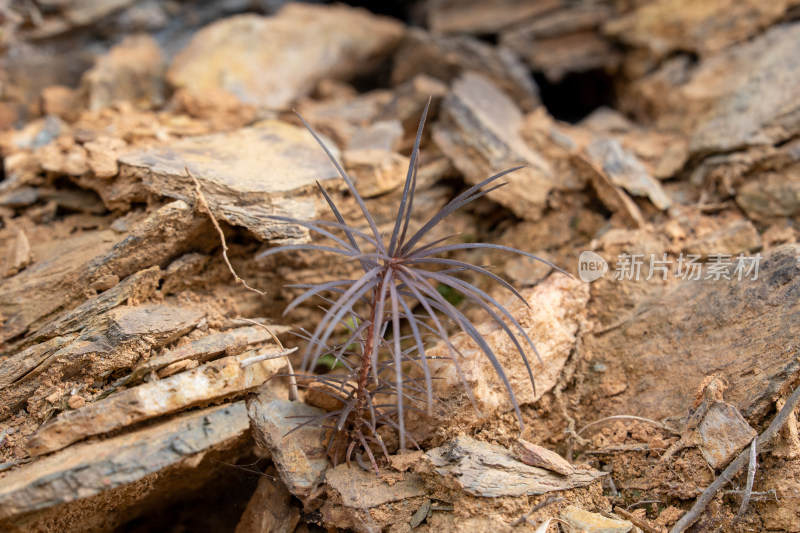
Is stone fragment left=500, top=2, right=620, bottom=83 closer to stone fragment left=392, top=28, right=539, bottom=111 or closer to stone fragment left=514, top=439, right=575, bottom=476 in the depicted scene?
stone fragment left=392, top=28, right=539, bottom=111

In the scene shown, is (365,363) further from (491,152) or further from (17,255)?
(17,255)

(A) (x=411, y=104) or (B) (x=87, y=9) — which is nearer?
(A) (x=411, y=104)

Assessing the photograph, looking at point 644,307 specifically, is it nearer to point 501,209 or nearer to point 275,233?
point 501,209

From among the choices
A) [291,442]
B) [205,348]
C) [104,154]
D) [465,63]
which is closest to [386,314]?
[291,442]

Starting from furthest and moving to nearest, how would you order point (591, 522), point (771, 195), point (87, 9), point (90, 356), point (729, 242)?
point (87, 9), point (771, 195), point (729, 242), point (90, 356), point (591, 522)

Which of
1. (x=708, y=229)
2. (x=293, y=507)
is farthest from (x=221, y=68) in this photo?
(x=708, y=229)
